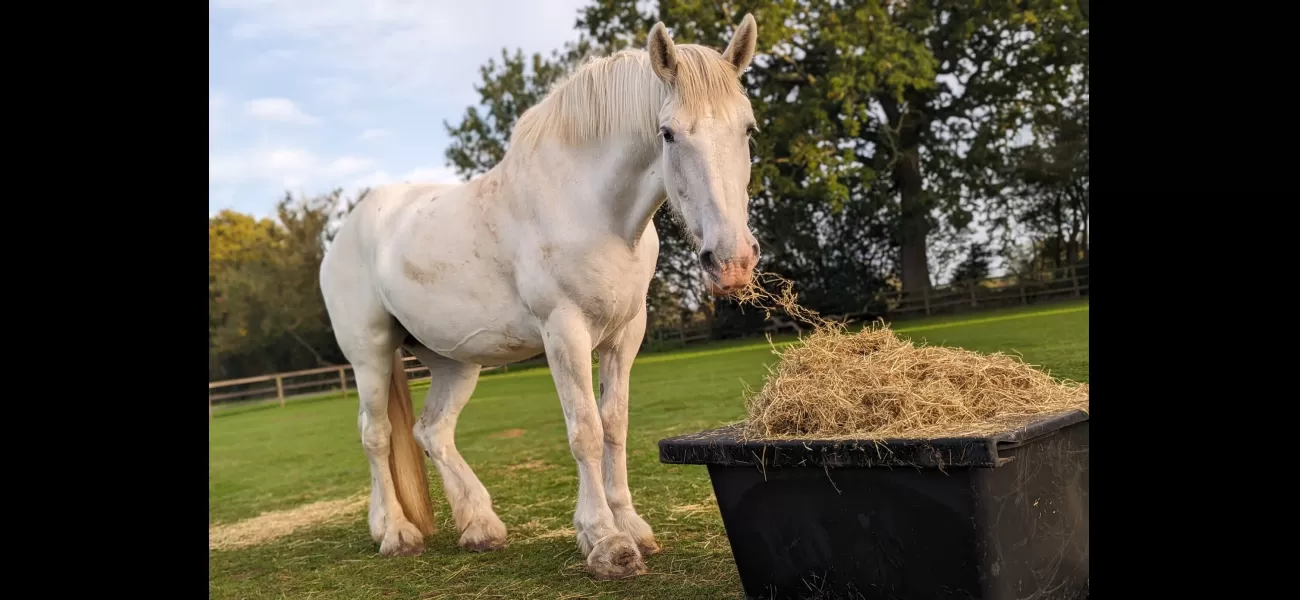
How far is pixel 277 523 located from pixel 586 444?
3.43 m

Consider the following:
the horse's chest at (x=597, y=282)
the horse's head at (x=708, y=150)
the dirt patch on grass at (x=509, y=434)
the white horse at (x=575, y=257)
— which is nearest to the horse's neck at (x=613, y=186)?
the white horse at (x=575, y=257)

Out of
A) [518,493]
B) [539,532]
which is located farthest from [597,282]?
[518,493]

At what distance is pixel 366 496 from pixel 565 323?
3971 millimetres

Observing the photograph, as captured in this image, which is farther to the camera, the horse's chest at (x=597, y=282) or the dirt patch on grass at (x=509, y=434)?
the dirt patch on grass at (x=509, y=434)

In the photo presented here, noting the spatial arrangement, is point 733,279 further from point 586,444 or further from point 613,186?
point 586,444

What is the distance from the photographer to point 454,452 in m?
4.48

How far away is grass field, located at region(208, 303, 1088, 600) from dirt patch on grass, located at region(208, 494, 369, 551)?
0.77 ft

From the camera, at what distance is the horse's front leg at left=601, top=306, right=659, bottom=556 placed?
3.65 m

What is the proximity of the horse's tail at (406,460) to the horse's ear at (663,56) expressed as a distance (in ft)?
8.16

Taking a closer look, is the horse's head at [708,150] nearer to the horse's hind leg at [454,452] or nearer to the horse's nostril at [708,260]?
the horse's nostril at [708,260]

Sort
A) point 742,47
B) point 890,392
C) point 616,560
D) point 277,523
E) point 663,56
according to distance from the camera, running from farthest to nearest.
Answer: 1. point 277,523
2. point 616,560
3. point 742,47
4. point 663,56
5. point 890,392

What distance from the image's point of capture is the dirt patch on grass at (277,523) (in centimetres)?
541

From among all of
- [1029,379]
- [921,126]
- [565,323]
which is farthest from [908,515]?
[921,126]
